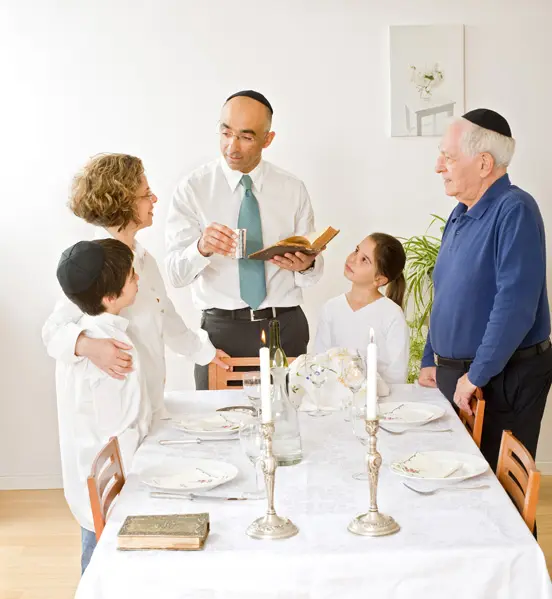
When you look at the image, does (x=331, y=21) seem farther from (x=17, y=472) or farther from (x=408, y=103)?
(x=17, y=472)

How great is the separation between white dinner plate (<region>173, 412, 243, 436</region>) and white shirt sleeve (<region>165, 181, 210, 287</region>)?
2.81 feet

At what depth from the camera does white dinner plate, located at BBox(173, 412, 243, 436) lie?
251 cm

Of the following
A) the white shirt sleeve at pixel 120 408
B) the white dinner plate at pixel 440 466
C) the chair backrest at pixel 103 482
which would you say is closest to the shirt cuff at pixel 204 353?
the white shirt sleeve at pixel 120 408

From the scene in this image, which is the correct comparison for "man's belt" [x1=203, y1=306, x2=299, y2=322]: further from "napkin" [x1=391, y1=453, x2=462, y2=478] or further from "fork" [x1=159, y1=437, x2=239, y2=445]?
"napkin" [x1=391, y1=453, x2=462, y2=478]

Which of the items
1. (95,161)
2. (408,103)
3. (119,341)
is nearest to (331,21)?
(408,103)

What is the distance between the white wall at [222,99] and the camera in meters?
4.29

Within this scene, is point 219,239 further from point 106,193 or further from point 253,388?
point 253,388

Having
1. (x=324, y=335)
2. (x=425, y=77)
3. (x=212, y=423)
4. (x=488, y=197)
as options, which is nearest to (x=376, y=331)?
(x=324, y=335)

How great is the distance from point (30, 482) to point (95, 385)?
2263 millimetres

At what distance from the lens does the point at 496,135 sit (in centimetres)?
298

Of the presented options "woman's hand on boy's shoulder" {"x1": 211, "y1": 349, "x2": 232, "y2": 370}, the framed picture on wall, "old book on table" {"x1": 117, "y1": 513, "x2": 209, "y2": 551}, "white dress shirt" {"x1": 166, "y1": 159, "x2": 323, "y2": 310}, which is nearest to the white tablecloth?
"old book on table" {"x1": 117, "y1": 513, "x2": 209, "y2": 551}

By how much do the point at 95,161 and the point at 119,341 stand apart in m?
0.73

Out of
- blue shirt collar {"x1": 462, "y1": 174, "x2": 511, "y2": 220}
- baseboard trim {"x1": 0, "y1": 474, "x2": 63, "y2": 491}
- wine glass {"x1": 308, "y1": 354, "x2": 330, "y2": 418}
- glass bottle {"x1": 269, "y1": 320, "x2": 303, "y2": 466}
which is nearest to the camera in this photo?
glass bottle {"x1": 269, "y1": 320, "x2": 303, "y2": 466}

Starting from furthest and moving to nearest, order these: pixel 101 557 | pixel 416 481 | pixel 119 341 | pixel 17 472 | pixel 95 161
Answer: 1. pixel 17 472
2. pixel 95 161
3. pixel 119 341
4. pixel 416 481
5. pixel 101 557
